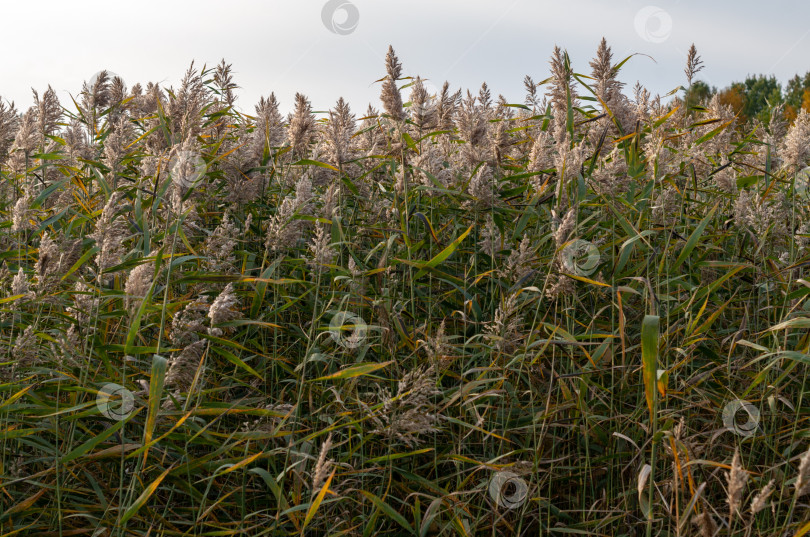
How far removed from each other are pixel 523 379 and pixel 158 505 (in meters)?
1.47

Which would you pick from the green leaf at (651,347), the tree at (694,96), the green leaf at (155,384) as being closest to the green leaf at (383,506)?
the green leaf at (155,384)

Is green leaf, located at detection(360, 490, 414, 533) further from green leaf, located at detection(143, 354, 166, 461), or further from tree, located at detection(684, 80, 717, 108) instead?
tree, located at detection(684, 80, 717, 108)

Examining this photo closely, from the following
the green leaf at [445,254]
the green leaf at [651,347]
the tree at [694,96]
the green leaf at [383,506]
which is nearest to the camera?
the green leaf at [651,347]

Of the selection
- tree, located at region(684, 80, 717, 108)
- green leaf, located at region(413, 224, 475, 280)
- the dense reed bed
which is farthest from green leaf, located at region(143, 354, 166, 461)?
tree, located at region(684, 80, 717, 108)

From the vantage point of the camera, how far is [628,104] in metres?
3.41

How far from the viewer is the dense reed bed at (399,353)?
2.02 m

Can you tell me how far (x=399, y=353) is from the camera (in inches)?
105

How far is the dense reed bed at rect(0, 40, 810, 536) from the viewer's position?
2.02 metres

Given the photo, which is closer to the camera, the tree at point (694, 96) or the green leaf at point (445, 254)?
the green leaf at point (445, 254)

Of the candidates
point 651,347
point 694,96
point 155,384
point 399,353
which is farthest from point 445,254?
point 694,96

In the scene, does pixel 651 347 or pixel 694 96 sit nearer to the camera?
pixel 651 347

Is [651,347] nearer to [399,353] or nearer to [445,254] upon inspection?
[445,254]

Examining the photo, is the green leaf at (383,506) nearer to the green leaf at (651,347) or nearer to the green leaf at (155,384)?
the green leaf at (155,384)

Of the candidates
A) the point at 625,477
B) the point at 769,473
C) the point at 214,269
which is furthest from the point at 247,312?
the point at 769,473
